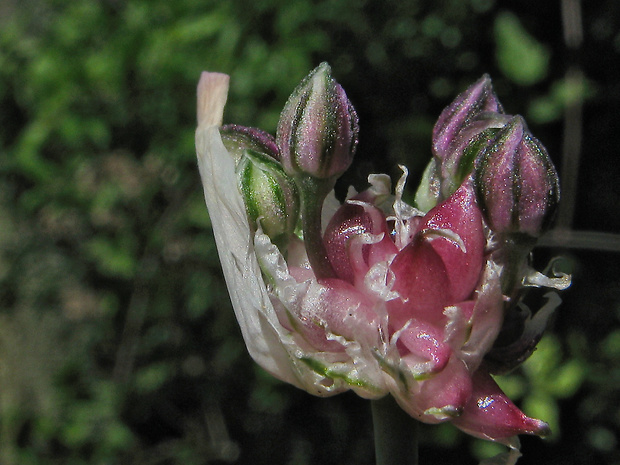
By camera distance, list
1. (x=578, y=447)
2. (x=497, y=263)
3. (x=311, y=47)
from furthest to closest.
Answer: (x=578, y=447)
(x=311, y=47)
(x=497, y=263)

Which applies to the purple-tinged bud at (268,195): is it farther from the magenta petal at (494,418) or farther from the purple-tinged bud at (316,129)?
the magenta petal at (494,418)

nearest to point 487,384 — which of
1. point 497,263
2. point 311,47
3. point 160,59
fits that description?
point 497,263

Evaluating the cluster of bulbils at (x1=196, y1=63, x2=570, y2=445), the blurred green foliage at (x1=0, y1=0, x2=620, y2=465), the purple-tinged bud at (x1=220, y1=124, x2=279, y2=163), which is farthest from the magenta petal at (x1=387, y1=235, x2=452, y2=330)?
the blurred green foliage at (x1=0, y1=0, x2=620, y2=465)

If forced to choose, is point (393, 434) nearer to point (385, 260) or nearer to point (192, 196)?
point (385, 260)

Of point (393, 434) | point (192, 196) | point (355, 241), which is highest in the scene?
point (355, 241)

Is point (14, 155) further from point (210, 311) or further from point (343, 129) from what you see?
point (343, 129)

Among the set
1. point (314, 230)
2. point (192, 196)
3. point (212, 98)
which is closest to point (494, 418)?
point (314, 230)
